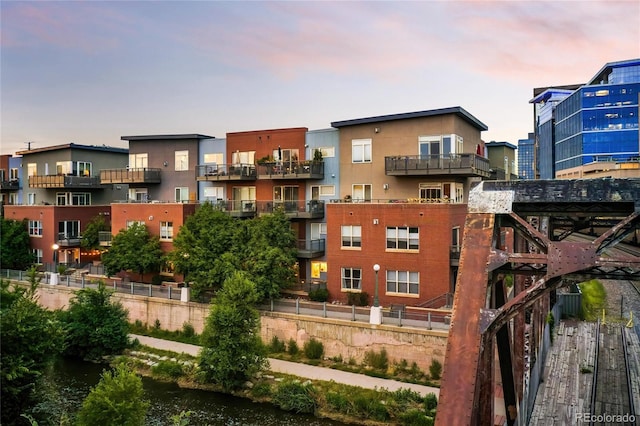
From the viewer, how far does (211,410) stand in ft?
60.1

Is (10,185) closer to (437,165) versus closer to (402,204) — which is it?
(402,204)

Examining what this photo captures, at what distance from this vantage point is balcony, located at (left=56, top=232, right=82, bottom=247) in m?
39.2

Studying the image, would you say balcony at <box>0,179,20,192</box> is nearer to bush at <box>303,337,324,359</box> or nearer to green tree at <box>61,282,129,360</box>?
green tree at <box>61,282,129,360</box>

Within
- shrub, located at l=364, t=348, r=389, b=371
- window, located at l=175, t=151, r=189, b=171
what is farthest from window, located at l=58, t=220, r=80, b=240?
shrub, located at l=364, t=348, r=389, b=371

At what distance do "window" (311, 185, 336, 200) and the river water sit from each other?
1477cm

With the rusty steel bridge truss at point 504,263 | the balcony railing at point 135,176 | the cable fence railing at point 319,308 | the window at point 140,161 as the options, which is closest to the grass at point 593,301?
the cable fence railing at point 319,308

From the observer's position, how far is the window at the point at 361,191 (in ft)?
97.7

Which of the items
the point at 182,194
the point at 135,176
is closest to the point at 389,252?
the point at 182,194

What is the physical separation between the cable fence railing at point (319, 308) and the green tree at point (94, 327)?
245 cm

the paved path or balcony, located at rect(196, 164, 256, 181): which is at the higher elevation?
balcony, located at rect(196, 164, 256, 181)

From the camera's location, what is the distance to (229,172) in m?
32.8

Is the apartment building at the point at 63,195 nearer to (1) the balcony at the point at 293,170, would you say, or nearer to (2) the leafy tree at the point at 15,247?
(2) the leafy tree at the point at 15,247

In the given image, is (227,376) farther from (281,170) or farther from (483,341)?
(483,341)

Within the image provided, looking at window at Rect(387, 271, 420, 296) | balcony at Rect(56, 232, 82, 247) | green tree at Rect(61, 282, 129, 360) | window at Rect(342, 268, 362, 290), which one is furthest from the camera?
balcony at Rect(56, 232, 82, 247)
